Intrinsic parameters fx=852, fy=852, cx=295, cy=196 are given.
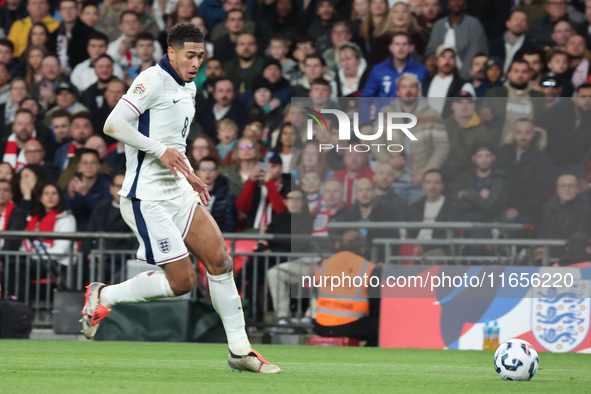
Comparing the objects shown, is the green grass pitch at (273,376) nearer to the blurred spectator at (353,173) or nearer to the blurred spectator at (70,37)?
the blurred spectator at (353,173)

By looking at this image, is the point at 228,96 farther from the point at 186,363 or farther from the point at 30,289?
the point at 186,363

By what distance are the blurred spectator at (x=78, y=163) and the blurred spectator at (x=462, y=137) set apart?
182 inches

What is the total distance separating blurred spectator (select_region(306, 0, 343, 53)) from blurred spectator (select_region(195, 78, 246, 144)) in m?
1.44

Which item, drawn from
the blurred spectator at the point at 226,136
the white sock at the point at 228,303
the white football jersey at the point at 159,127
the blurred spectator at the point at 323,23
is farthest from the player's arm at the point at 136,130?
the blurred spectator at the point at 323,23

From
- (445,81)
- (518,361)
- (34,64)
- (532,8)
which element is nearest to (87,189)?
(34,64)

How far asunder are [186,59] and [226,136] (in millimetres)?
5657

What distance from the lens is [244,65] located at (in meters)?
11.9

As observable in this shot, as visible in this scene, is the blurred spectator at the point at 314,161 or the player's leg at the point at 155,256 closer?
the player's leg at the point at 155,256

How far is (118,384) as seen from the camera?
477 cm

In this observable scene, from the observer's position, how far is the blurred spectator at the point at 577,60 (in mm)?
10508

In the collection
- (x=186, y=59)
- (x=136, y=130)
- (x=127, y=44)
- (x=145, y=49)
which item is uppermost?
(x=127, y=44)

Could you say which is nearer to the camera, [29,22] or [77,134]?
[77,134]

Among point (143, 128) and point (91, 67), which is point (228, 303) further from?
point (91, 67)

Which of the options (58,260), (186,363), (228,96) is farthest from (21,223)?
(186,363)
